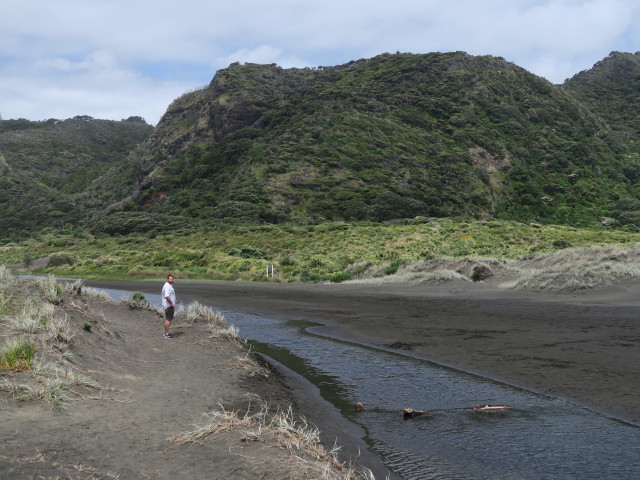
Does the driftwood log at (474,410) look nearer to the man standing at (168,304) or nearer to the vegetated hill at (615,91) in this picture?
the man standing at (168,304)

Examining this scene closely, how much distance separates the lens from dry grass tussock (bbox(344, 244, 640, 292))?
22.7 meters

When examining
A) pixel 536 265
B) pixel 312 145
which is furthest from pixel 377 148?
pixel 536 265

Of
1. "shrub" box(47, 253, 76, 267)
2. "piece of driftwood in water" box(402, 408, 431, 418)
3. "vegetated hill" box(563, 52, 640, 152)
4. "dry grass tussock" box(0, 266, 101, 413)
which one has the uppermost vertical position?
"vegetated hill" box(563, 52, 640, 152)

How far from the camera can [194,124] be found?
447ft

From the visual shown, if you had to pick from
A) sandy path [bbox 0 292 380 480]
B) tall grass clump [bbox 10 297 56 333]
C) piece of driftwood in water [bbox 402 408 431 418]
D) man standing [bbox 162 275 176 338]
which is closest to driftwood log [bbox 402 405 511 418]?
piece of driftwood in water [bbox 402 408 431 418]

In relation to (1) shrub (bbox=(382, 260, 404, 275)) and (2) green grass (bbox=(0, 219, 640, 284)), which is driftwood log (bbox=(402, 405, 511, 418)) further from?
(2) green grass (bbox=(0, 219, 640, 284))

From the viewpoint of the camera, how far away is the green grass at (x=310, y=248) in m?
46.7

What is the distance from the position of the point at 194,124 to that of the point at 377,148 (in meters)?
60.7

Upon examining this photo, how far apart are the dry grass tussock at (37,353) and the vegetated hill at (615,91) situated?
126905mm

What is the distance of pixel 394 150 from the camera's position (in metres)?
97.6

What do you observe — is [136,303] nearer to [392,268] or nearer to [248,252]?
[392,268]

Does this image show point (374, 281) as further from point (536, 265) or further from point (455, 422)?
point (455, 422)

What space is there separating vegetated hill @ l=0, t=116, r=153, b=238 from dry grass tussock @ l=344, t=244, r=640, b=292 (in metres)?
105

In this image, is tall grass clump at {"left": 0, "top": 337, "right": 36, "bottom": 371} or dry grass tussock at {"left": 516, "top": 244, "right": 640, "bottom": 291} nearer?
tall grass clump at {"left": 0, "top": 337, "right": 36, "bottom": 371}
